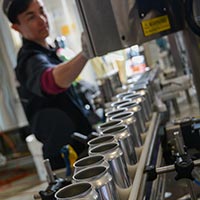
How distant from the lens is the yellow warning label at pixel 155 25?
2.94ft

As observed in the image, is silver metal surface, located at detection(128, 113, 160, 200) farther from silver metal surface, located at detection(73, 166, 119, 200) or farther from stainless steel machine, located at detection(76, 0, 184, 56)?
stainless steel machine, located at detection(76, 0, 184, 56)

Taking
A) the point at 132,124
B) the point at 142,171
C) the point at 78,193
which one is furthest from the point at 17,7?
the point at 78,193

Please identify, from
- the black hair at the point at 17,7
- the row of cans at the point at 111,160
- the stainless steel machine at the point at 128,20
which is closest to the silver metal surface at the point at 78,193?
the row of cans at the point at 111,160

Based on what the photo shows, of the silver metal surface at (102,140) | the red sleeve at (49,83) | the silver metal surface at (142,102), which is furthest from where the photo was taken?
the red sleeve at (49,83)

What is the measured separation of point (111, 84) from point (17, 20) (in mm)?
574

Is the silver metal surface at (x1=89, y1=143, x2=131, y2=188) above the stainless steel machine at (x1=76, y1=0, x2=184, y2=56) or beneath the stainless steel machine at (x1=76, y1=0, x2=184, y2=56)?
beneath

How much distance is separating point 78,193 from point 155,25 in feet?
1.66

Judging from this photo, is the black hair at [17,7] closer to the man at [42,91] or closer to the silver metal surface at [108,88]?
the man at [42,91]

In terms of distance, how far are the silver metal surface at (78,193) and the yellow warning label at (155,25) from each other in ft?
1.56

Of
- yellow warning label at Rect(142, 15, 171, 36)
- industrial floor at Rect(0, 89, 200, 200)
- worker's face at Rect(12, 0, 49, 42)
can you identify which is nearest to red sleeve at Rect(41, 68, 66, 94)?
worker's face at Rect(12, 0, 49, 42)

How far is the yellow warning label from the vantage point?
2.94ft

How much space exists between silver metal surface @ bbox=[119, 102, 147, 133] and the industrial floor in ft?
0.51

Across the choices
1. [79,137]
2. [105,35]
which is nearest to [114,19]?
[105,35]

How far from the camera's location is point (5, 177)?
137 inches
